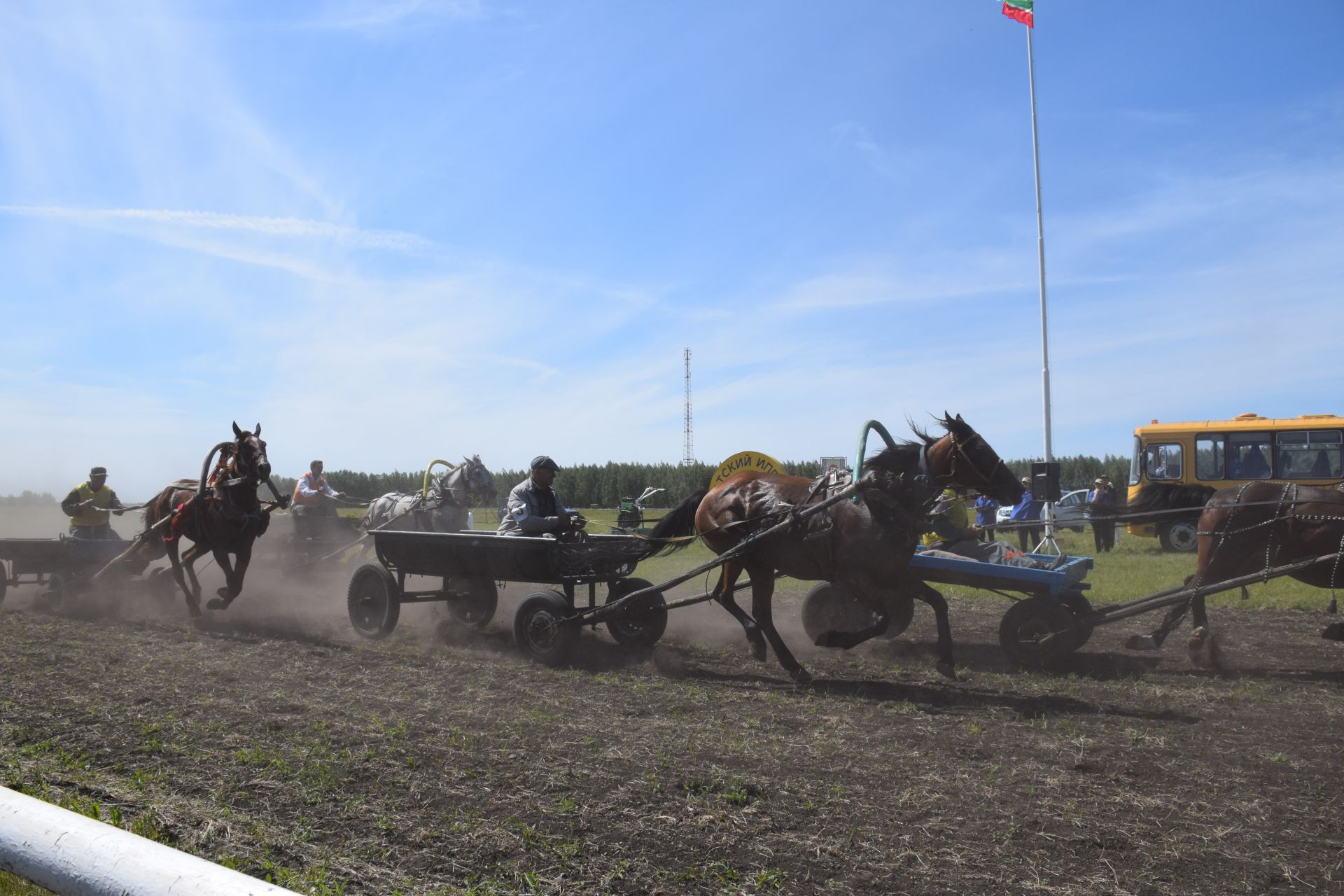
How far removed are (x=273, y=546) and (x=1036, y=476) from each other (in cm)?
1217

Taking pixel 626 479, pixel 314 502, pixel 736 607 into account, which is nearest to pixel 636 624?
pixel 736 607

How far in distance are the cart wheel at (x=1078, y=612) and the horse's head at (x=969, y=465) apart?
3.63 ft

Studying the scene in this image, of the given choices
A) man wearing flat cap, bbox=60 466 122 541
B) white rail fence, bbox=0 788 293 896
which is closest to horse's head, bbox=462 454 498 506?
man wearing flat cap, bbox=60 466 122 541

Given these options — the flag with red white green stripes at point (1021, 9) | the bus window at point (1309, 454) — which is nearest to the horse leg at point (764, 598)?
the bus window at point (1309, 454)

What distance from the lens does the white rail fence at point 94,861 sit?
248 cm

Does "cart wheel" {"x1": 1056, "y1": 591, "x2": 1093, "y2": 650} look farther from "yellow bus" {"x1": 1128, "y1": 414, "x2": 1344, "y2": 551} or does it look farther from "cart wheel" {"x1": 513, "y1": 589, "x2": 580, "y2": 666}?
"yellow bus" {"x1": 1128, "y1": 414, "x2": 1344, "y2": 551}

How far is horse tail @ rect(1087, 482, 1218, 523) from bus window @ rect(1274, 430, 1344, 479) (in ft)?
46.9

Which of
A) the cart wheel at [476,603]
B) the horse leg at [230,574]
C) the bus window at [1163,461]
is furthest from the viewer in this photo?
the bus window at [1163,461]

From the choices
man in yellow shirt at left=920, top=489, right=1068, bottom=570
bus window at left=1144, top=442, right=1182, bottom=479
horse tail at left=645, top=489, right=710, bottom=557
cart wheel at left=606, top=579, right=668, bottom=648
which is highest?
bus window at left=1144, top=442, right=1182, bottom=479

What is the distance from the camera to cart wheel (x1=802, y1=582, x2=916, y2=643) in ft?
29.5

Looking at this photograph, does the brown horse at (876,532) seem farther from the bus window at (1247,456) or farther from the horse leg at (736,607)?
the bus window at (1247,456)

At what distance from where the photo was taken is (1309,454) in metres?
20.8

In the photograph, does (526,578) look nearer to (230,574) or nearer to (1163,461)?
(230,574)

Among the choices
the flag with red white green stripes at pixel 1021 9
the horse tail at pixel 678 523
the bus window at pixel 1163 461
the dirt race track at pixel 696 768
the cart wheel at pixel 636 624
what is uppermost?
the flag with red white green stripes at pixel 1021 9
